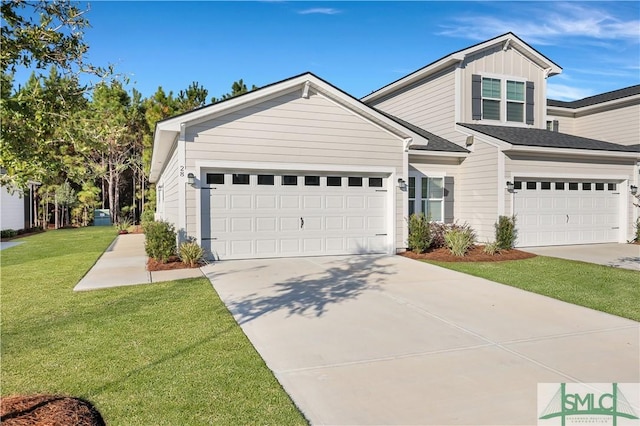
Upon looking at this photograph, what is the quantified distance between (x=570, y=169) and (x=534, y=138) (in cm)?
151

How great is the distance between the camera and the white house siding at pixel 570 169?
42.7ft

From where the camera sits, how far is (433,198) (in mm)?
13969

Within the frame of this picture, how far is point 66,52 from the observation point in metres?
3.22

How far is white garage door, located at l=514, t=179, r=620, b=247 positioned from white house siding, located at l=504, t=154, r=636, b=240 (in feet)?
0.92

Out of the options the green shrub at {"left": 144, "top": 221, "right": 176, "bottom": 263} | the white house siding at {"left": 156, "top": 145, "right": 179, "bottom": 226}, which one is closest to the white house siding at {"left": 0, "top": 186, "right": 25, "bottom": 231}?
the white house siding at {"left": 156, "top": 145, "right": 179, "bottom": 226}

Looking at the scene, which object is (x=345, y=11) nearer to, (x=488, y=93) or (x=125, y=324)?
(x=488, y=93)

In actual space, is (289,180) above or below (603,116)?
below

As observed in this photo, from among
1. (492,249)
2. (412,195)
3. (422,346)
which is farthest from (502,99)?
(422,346)

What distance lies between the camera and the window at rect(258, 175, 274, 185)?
432 inches

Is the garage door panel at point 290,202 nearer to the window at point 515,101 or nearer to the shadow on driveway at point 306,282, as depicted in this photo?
the shadow on driveway at point 306,282

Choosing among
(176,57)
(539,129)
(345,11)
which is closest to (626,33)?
(539,129)

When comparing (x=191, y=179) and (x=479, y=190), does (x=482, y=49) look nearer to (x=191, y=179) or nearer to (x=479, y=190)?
(x=479, y=190)

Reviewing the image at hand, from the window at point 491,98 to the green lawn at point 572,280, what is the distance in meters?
6.04

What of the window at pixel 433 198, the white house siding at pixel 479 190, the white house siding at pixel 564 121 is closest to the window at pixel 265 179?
the window at pixel 433 198
